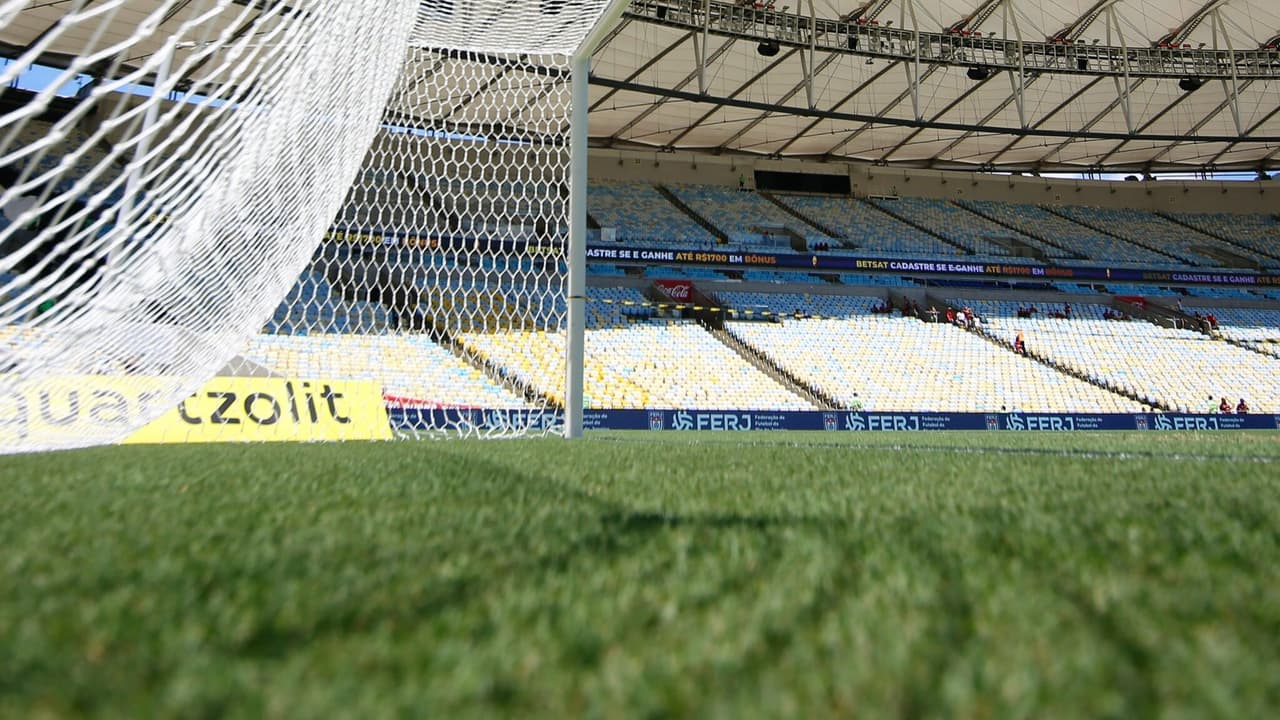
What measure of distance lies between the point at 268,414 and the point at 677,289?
19153 mm

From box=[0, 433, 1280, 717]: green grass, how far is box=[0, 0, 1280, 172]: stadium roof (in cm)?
1817

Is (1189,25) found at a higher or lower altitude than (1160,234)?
higher

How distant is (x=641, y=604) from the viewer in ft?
3.44

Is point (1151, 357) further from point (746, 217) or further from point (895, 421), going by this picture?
point (746, 217)

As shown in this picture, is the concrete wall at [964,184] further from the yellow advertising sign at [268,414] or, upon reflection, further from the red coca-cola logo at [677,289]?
the yellow advertising sign at [268,414]

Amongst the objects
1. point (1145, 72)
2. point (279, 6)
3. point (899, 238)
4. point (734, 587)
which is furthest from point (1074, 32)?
point (734, 587)

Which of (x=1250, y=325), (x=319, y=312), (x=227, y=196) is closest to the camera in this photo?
(x=227, y=196)

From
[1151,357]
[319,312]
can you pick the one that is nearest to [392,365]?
[319,312]

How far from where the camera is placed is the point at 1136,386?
20219 mm

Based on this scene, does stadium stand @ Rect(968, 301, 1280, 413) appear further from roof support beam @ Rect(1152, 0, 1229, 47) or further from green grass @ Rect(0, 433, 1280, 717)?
green grass @ Rect(0, 433, 1280, 717)

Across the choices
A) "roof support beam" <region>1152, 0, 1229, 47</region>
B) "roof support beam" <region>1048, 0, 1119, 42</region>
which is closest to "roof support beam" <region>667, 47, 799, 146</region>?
"roof support beam" <region>1048, 0, 1119, 42</region>

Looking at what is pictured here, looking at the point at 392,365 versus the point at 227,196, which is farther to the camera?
the point at 392,365

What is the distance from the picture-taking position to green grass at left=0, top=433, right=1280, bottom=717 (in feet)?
2.46

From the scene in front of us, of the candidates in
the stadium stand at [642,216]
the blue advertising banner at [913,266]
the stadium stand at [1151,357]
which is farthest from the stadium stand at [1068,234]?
the stadium stand at [642,216]
